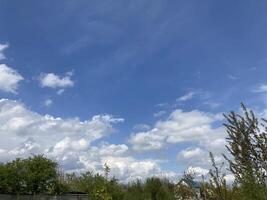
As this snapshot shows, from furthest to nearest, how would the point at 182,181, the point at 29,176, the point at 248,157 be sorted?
the point at 29,176
the point at 182,181
the point at 248,157

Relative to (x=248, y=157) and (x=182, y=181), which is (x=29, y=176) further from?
(x=248, y=157)

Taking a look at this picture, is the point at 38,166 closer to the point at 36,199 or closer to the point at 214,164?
the point at 36,199

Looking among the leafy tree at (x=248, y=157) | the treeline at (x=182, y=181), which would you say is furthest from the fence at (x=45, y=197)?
the leafy tree at (x=248, y=157)

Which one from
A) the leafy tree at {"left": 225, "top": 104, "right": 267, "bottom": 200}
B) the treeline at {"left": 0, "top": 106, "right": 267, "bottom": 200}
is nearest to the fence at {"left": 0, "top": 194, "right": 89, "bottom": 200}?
the treeline at {"left": 0, "top": 106, "right": 267, "bottom": 200}

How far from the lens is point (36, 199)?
124 ft

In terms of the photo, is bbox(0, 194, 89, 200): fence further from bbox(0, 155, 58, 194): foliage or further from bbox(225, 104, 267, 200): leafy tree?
bbox(225, 104, 267, 200): leafy tree

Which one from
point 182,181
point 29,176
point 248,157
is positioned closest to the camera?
point 248,157

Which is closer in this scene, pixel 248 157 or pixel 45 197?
pixel 248 157

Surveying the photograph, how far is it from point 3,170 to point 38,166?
155 inches

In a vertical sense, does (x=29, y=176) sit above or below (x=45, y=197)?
above

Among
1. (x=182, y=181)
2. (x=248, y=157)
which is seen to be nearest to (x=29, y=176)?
(x=182, y=181)

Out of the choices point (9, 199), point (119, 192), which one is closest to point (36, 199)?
point (9, 199)

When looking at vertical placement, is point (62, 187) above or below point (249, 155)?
above

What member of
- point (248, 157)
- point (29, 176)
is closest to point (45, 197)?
point (29, 176)
